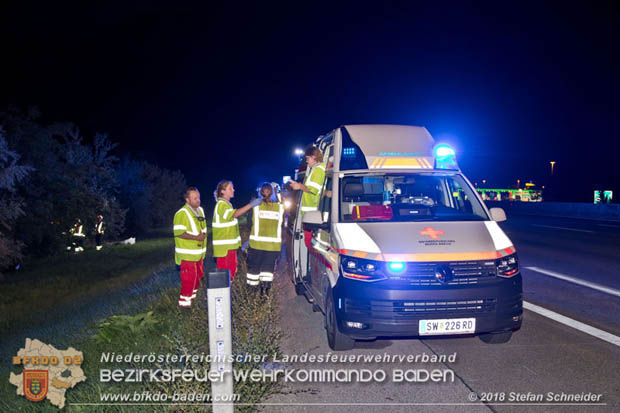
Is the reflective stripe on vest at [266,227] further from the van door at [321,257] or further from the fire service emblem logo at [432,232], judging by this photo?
the fire service emblem logo at [432,232]

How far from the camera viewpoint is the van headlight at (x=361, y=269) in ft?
16.9

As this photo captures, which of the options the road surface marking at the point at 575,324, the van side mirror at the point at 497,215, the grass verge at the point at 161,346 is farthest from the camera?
the van side mirror at the point at 497,215

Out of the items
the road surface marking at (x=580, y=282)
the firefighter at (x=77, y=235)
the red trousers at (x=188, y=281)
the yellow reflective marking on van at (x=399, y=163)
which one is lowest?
the firefighter at (x=77, y=235)

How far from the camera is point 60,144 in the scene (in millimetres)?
28109

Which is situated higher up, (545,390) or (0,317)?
(545,390)

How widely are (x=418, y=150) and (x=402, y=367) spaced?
3203mm

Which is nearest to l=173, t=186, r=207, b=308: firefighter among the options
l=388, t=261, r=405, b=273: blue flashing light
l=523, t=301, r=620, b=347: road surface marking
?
l=388, t=261, r=405, b=273: blue flashing light

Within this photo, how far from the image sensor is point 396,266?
5.14 metres

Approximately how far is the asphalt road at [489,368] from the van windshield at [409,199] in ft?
4.89

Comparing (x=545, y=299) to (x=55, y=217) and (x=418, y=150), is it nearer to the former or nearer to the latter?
(x=418, y=150)

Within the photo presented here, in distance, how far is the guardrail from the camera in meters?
30.0

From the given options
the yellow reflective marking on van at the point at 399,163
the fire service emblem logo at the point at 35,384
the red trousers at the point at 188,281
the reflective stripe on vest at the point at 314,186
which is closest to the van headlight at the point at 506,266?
the yellow reflective marking on van at the point at 399,163

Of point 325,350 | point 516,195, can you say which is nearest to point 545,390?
point 325,350

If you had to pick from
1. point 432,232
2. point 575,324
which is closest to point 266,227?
point 432,232
